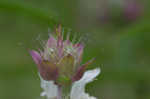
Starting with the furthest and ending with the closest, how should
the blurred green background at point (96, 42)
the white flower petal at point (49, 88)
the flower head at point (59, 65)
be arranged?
the blurred green background at point (96, 42), the white flower petal at point (49, 88), the flower head at point (59, 65)

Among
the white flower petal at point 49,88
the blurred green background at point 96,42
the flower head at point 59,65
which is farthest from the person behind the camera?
the blurred green background at point 96,42

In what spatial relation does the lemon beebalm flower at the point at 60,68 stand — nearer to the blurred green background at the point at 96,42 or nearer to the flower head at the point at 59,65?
the flower head at the point at 59,65

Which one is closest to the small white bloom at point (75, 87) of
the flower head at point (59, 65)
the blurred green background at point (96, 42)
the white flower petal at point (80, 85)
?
the white flower petal at point (80, 85)

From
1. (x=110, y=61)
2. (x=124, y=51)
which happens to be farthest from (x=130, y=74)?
(x=124, y=51)

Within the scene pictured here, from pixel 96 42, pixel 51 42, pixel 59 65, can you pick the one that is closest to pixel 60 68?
pixel 59 65

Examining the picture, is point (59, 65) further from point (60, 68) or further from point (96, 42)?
point (96, 42)

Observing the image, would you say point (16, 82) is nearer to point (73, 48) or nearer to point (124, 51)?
point (124, 51)

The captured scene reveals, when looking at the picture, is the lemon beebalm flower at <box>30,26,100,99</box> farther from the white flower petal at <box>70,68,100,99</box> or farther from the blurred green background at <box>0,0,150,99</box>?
the blurred green background at <box>0,0,150,99</box>

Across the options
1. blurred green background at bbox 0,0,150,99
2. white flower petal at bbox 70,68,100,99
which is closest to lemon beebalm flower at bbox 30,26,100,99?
white flower petal at bbox 70,68,100,99

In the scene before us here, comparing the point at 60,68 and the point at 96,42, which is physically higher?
the point at 60,68
